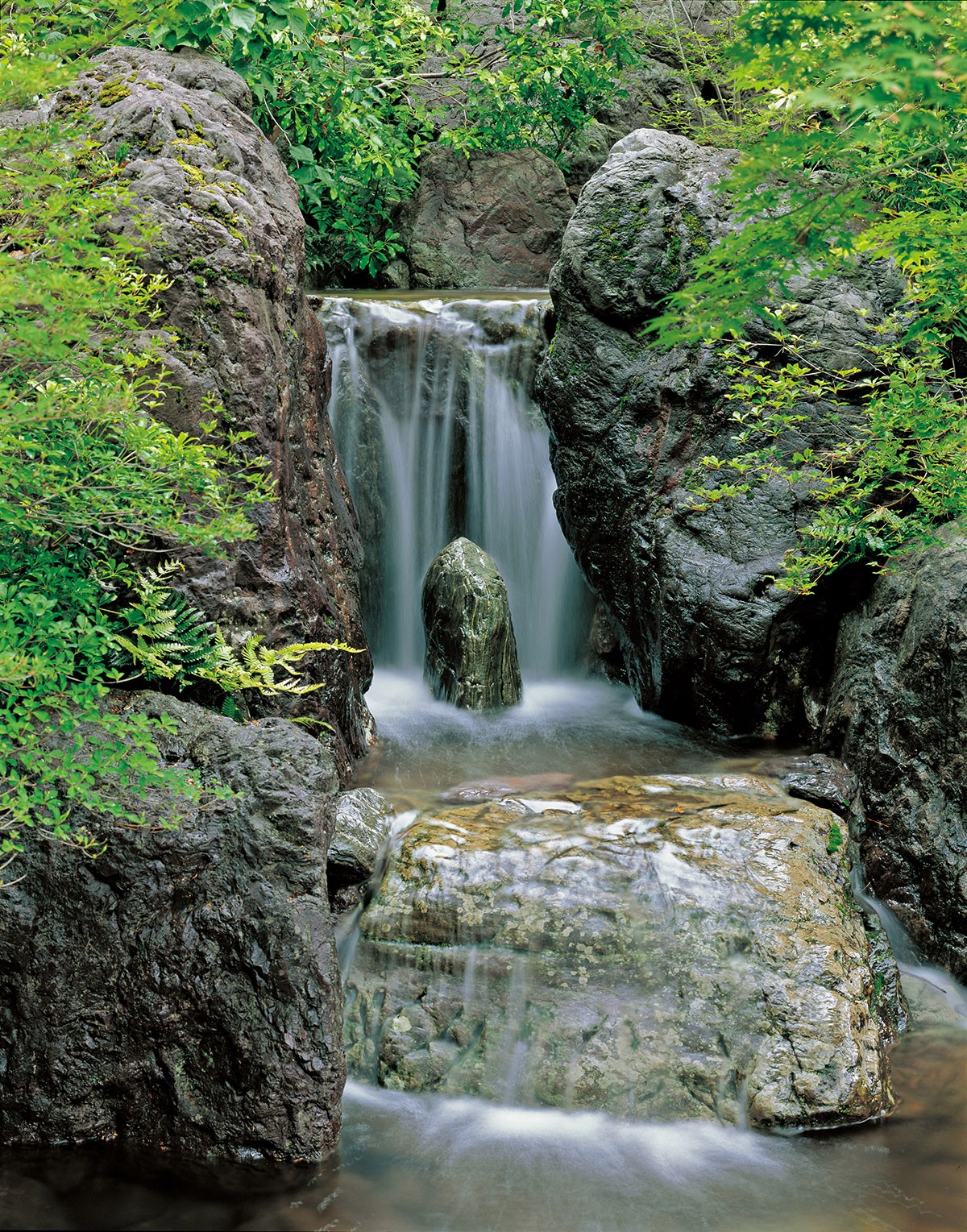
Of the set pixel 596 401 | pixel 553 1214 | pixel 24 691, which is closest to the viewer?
pixel 24 691

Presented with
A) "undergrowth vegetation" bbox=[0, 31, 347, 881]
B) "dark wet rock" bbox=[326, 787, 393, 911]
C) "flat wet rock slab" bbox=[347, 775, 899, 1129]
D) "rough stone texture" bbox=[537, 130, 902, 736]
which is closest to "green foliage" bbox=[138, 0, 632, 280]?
"rough stone texture" bbox=[537, 130, 902, 736]

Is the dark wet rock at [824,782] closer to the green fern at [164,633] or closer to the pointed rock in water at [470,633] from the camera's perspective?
the pointed rock in water at [470,633]

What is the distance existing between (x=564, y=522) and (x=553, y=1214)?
5635mm

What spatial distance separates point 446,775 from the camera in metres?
6.25

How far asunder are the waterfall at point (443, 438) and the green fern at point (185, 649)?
159 inches

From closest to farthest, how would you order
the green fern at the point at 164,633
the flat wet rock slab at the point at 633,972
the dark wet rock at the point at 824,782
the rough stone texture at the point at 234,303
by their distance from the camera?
1. the flat wet rock slab at the point at 633,972
2. the green fern at the point at 164,633
3. the rough stone texture at the point at 234,303
4. the dark wet rock at the point at 824,782

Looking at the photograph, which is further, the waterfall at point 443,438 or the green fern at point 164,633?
the waterfall at point 443,438

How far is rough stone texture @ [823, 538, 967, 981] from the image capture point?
5.27 metres

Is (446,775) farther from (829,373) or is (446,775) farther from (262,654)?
(829,373)

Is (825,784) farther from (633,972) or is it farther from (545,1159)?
(545,1159)

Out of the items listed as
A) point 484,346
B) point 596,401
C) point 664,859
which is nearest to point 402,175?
point 484,346

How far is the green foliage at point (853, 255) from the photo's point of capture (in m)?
2.36

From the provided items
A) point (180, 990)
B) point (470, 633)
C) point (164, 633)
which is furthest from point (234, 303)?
point (180, 990)

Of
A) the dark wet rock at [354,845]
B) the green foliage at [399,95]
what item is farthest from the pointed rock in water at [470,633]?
the green foliage at [399,95]
